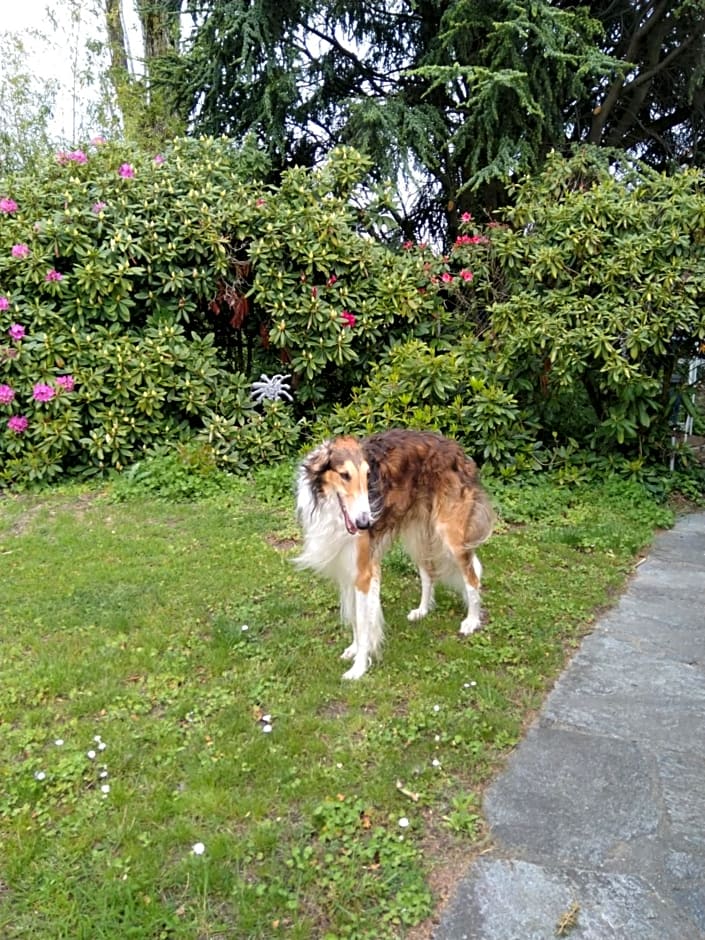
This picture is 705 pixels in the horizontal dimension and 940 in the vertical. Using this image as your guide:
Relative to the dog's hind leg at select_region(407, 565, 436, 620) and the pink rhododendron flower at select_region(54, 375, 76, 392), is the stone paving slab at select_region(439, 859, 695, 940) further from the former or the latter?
the pink rhododendron flower at select_region(54, 375, 76, 392)

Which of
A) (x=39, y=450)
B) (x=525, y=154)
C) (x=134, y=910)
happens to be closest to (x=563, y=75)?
(x=525, y=154)

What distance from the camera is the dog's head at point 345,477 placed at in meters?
3.04

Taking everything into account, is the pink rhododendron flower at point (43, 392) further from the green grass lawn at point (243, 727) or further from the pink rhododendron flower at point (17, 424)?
the green grass lawn at point (243, 727)

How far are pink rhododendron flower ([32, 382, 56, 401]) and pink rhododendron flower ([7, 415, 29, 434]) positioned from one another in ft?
0.79

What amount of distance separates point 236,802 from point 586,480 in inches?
177

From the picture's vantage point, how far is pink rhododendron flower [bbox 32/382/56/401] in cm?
625

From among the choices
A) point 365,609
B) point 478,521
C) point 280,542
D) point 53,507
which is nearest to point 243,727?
point 365,609

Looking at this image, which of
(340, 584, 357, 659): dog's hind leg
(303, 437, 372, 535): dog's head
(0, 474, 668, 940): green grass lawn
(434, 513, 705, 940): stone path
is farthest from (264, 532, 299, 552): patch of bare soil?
(434, 513, 705, 940): stone path

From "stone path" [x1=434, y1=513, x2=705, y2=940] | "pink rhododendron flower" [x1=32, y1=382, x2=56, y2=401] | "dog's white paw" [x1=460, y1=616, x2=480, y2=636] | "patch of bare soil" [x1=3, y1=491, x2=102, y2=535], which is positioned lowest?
"stone path" [x1=434, y1=513, x2=705, y2=940]

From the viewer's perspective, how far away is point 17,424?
6293mm

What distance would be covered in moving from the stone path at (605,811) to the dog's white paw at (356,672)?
2.67 ft

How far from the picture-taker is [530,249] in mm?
6430

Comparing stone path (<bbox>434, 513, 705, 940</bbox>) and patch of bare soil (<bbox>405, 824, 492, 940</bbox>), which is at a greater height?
patch of bare soil (<bbox>405, 824, 492, 940</bbox>)

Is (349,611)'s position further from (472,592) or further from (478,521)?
(478,521)
